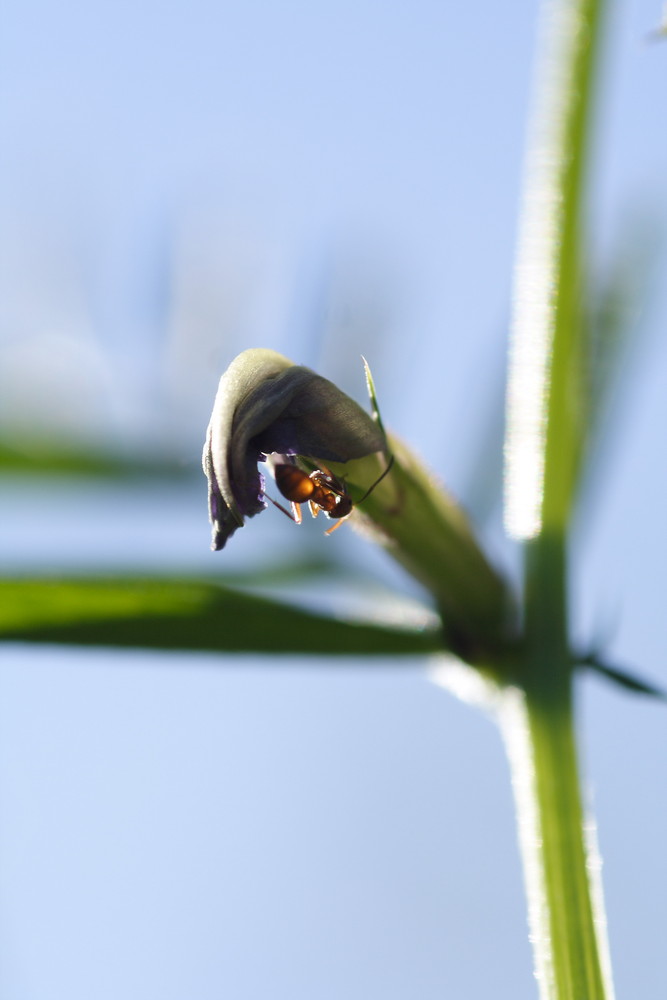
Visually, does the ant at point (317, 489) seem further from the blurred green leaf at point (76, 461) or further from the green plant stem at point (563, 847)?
the blurred green leaf at point (76, 461)

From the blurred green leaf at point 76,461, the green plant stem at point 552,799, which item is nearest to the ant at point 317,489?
the green plant stem at point 552,799

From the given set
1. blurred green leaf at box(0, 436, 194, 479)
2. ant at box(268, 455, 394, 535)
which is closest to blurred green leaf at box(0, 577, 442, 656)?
ant at box(268, 455, 394, 535)

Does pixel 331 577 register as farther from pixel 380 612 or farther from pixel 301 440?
pixel 301 440

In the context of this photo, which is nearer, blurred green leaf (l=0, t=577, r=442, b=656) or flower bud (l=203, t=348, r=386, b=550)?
flower bud (l=203, t=348, r=386, b=550)

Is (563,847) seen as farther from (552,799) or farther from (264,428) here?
(264,428)

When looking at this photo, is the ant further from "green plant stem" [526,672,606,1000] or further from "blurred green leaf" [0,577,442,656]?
"green plant stem" [526,672,606,1000]

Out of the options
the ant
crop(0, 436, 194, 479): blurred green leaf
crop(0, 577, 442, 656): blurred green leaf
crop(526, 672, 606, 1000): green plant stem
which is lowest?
crop(526, 672, 606, 1000): green plant stem

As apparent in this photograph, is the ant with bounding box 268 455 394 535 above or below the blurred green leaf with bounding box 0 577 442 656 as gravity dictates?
above
